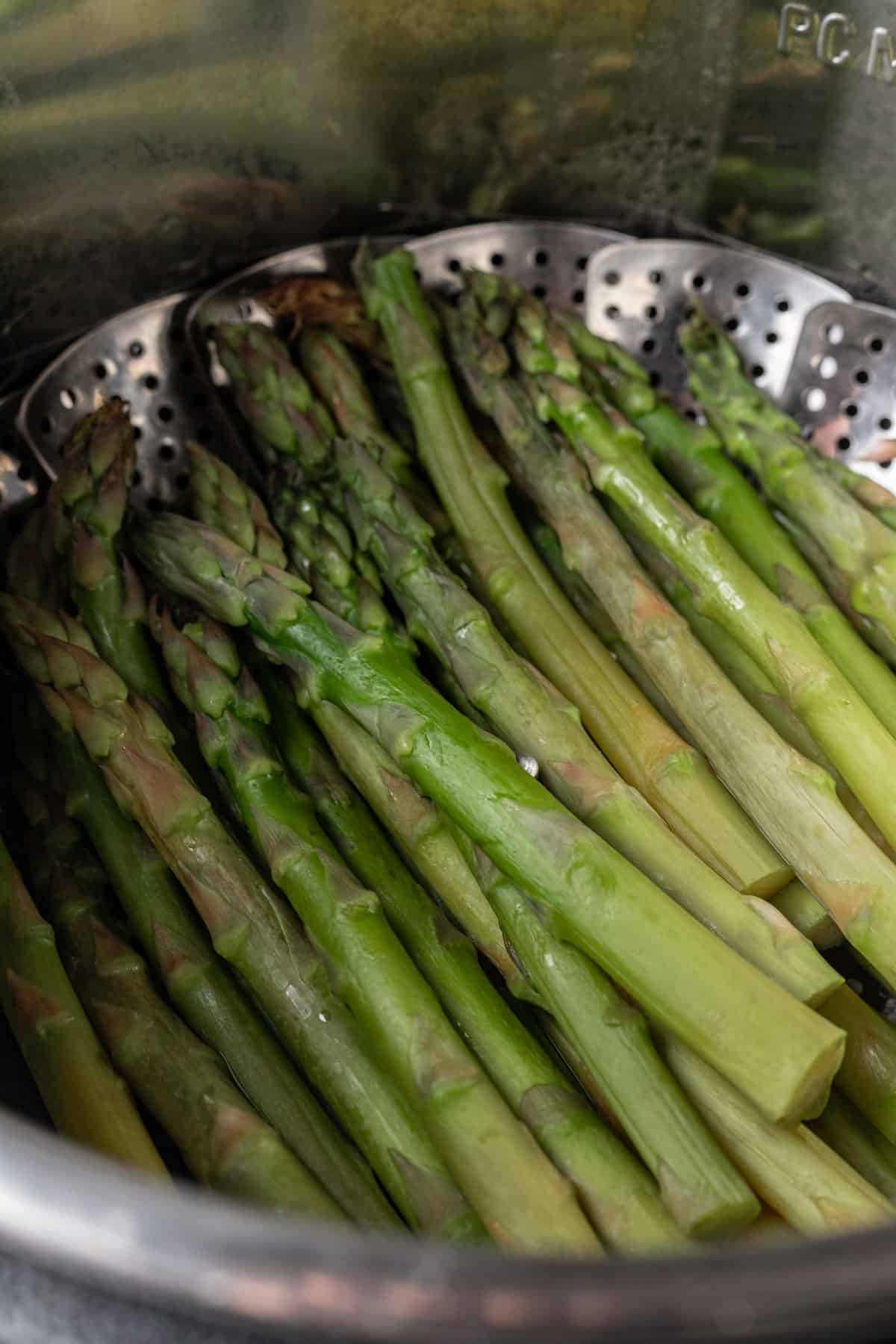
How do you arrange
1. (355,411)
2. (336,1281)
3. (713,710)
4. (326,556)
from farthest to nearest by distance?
1. (355,411)
2. (326,556)
3. (713,710)
4. (336,1281)

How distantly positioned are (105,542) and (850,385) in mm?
1545

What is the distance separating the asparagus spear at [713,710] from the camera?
5.15ft

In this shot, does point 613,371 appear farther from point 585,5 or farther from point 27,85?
point 27,85

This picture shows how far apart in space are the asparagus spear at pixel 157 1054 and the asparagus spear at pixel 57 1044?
0.04 metres

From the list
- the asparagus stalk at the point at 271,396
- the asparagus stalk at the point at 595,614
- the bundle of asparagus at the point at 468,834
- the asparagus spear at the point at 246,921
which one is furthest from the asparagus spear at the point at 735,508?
the asparagus spear at the point at 246,921

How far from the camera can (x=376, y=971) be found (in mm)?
1522

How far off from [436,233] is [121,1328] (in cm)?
229

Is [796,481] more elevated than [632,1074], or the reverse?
[796,481]

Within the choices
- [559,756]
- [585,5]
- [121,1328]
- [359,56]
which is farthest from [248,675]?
[585,5]

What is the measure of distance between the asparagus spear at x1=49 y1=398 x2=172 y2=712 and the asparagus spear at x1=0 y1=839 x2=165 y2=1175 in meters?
0.46

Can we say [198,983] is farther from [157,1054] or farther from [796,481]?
[796,481]

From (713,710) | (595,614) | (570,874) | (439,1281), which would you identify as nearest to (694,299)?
(595,614)

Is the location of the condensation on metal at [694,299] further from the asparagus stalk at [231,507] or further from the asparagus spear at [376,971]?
the asparagus spear at [376,971]

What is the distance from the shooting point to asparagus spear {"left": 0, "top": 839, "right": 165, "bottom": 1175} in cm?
143
